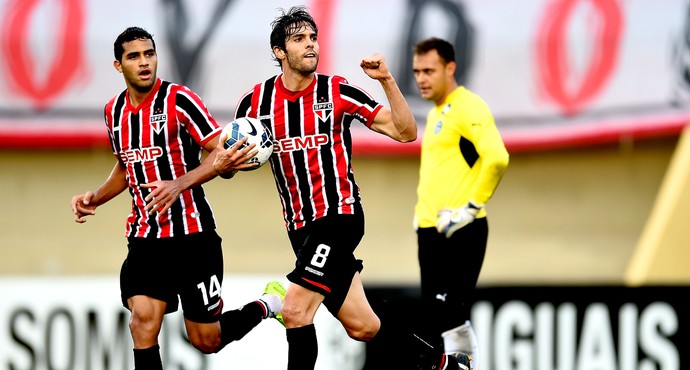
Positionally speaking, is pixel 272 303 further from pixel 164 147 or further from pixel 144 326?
pixel 164 147

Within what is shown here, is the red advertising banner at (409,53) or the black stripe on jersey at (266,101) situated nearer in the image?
the black stripe on jersey at (266,101)

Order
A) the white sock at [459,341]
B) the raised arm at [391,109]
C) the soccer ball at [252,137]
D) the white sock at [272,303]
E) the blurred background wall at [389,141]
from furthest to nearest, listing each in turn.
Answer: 1. the blurred background wall at [389,141]
2. the white sock at [459,341]
3. the white sock at [272,303]
4. the soccer ball at [252,137]
5. the raised arm at [391,109]

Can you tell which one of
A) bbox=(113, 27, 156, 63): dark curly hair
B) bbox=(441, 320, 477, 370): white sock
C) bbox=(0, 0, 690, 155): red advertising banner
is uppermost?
bbox=(0, 0, 690, 155): red advertising banner

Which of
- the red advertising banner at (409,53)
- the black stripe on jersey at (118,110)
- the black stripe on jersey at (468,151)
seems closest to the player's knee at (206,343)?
the black stripe on jersey at (118,110)

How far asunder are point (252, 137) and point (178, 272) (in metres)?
0.79

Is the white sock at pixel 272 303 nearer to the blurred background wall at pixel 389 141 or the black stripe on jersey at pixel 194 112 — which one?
the black stripe on jersey at pixel 194 112

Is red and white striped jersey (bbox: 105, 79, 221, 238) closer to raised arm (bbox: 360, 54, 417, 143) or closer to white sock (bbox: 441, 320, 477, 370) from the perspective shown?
raised arm (bbox: 360, 54, 417, 143)

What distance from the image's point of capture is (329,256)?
5414 mm

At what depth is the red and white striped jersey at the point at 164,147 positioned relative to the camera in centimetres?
557

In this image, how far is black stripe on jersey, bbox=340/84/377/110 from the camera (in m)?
5.50

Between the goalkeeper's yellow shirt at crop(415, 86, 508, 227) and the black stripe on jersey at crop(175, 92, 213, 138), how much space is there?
63.2 inches

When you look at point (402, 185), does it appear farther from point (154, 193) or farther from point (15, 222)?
point (154, 193)

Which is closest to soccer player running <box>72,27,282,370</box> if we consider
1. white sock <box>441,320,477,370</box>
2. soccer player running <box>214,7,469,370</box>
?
soccer player running <box>214,7,469,370</box>

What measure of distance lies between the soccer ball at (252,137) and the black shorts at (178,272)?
0.55m
